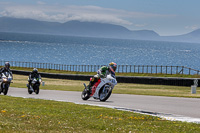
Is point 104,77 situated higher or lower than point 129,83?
higher

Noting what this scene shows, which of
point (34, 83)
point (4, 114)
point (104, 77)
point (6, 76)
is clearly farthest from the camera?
point (34, 83)

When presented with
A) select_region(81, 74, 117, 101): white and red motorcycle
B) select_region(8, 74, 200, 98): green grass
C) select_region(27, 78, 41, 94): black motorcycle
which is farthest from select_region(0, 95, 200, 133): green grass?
select_region(8, 74, 200, 98): green grass

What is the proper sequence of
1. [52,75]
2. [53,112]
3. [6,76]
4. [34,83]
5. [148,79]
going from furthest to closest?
[52,75]
[148,79]
[34,83]
[6,76]
[53,112]

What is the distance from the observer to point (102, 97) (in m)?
19.3

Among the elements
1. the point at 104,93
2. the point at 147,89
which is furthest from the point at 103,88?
the point at 147,89

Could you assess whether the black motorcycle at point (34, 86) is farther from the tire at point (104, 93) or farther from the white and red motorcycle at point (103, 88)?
the tire at point (104, 93)

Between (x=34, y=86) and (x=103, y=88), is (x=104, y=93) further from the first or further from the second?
(x=34, y=86)

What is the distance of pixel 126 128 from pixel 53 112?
145 inches

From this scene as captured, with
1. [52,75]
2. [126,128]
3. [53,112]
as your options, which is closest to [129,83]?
[52,75]

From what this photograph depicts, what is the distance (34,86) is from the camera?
25.5 m

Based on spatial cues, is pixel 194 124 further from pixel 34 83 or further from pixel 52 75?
pixel 52 75

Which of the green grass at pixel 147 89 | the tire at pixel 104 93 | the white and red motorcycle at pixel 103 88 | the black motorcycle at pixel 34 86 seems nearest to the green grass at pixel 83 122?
the white and red motorcycle at pixel 103 88

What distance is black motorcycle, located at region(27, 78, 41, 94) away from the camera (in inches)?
990

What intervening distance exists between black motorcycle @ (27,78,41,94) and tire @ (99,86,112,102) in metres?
6.90
